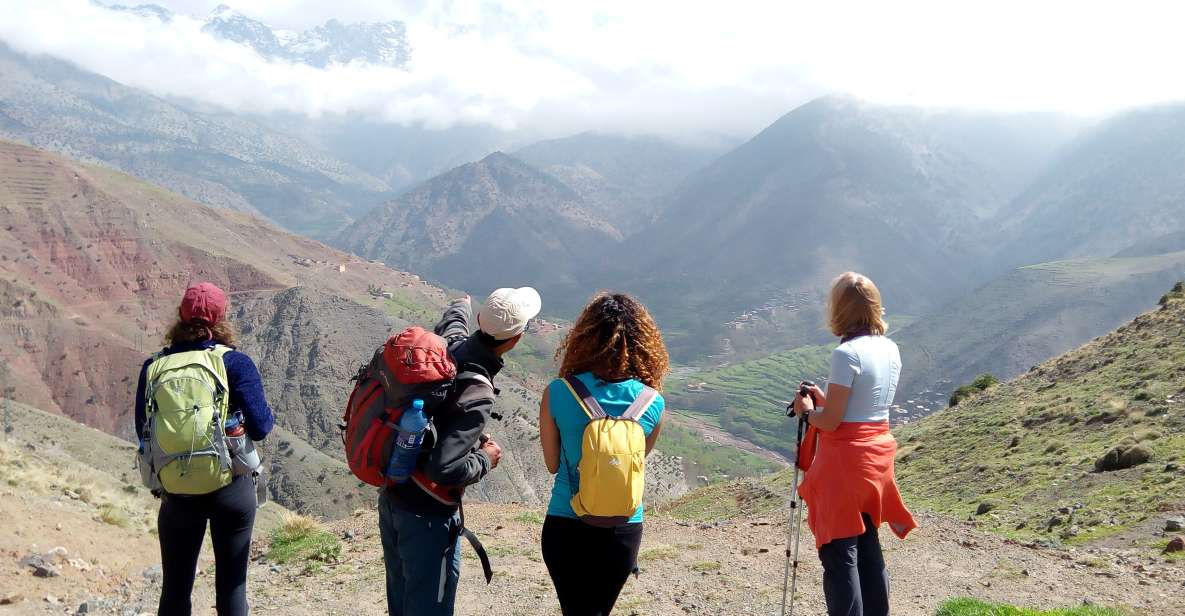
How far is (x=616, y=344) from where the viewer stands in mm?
4398

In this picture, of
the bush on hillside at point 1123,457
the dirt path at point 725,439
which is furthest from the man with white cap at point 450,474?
Answer: the dirt path at point 725,439

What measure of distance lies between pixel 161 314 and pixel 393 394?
A: 118412 millimetres

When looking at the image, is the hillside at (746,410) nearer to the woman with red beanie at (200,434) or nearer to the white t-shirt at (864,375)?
the white t-shirt at (864,375)

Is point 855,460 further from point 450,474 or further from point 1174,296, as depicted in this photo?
point 1174,296

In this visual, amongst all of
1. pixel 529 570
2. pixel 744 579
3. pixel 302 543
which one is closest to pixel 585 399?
pixel 529 570

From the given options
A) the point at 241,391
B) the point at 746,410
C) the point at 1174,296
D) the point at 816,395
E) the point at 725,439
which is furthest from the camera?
the point at 746,410

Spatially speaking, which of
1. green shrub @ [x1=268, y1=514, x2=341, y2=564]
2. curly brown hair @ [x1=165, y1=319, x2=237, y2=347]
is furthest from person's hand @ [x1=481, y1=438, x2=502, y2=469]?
green shrub @ [x1=268, y1=514, x2=341, y2=564]

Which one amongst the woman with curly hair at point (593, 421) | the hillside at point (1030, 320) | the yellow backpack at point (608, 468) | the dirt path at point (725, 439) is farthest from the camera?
the hillside at point (1030, 320)

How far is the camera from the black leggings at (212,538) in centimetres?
514

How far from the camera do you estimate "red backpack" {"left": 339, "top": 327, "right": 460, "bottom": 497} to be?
4.33 m

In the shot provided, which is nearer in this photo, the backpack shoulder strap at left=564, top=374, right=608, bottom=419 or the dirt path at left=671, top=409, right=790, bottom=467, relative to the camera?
the backpack shoulder strap at left=564, top=374, right=608, bottom=419

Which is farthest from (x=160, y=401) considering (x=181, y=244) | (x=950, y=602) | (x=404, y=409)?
(x=181, y=244)

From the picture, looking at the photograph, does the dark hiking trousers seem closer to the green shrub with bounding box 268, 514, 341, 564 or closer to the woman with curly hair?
the woman with curly hair

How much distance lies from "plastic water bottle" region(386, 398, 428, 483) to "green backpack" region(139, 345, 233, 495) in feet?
4.73
